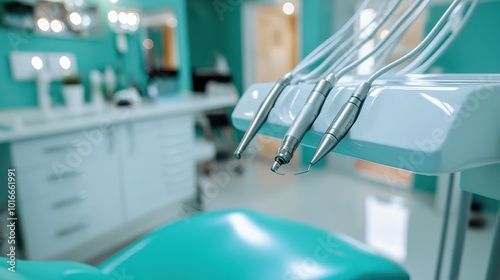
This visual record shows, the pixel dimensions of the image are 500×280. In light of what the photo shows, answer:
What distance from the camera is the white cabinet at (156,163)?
201 cm

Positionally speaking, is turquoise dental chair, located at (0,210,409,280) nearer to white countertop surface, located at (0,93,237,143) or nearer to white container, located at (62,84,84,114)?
white countertop surface, located at (0,93,237,143)

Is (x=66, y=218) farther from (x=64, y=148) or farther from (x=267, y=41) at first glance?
(x=267, y=41)

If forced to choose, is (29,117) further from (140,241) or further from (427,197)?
(427,197)

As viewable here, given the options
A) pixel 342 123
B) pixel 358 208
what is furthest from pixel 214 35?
pixel 342 123

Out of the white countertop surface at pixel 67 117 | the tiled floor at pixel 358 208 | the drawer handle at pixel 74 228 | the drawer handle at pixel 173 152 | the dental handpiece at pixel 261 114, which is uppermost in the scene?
the dental handpiece at pixel 261 114

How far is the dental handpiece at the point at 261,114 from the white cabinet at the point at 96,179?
149cm

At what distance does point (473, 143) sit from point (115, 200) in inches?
77.8

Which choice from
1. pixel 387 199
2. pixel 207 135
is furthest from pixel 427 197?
pixel 207 135

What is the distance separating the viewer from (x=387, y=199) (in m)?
2.71

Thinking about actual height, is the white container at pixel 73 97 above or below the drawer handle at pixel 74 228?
above

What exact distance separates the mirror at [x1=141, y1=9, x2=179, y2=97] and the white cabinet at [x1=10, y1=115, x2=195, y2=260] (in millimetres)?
679

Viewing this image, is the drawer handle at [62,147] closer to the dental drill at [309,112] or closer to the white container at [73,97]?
the white container at [73,97]

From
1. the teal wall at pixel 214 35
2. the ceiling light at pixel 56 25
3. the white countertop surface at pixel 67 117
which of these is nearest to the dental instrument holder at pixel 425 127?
the white countertop surface at pixel 67 117

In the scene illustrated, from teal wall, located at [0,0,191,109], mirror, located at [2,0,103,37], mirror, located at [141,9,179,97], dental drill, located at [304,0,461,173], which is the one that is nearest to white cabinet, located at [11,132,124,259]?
teal wall, located at [0,0,191,109]
